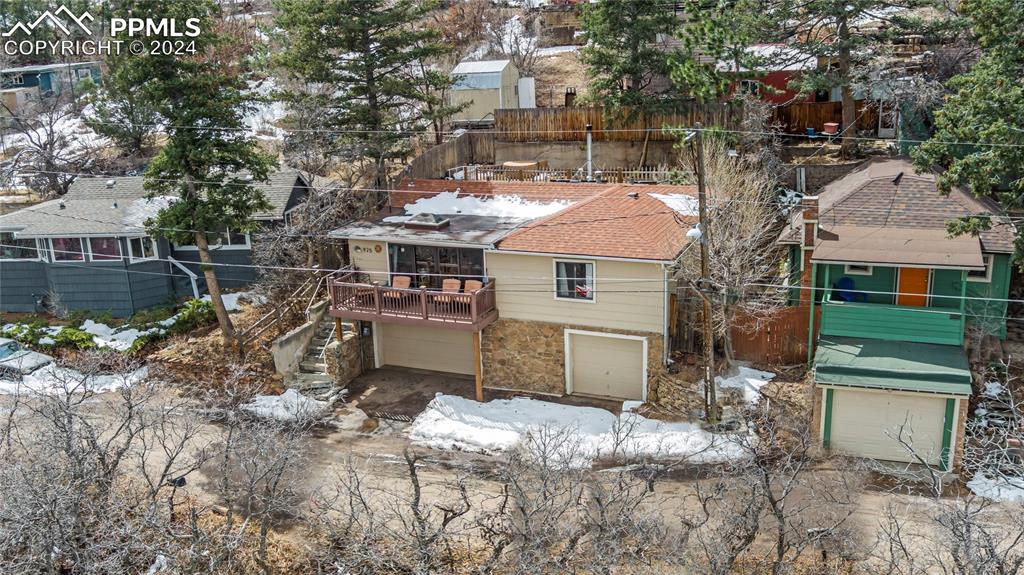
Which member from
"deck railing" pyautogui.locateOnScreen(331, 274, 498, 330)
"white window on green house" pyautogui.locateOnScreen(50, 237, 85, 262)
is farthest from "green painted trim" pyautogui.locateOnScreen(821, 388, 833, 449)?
"white window on green house" pyautogui.locateOnScreen(50, 237, 85, 262)

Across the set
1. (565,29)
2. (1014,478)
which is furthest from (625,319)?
(565,29)

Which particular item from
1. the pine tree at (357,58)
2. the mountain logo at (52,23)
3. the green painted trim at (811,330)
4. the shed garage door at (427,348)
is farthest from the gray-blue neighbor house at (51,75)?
the green painted trim at (811,330)

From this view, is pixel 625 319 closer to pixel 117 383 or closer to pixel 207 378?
pixel 207 378

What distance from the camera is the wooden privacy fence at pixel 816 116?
33906 millimetres

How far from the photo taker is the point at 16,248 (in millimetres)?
29812

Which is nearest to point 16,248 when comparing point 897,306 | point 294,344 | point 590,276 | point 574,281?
point 294,344

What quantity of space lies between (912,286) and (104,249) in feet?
81.3

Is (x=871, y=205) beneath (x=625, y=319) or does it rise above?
above

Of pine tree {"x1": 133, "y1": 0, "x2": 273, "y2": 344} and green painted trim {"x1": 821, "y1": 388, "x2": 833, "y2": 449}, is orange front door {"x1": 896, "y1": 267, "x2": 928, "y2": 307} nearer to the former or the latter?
green painted trim {"x1": 821, "y1": 388, "x2": 833, "y2": 449}

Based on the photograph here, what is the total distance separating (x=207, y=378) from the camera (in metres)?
24.8

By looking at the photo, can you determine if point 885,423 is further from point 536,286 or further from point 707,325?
point 536,286

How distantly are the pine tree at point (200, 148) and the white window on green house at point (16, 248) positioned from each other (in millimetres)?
7882

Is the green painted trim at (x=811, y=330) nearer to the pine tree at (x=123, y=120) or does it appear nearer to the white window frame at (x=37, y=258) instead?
the white window frame at (x=37, y=258)

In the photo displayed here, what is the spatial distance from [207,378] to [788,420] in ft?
52.1
